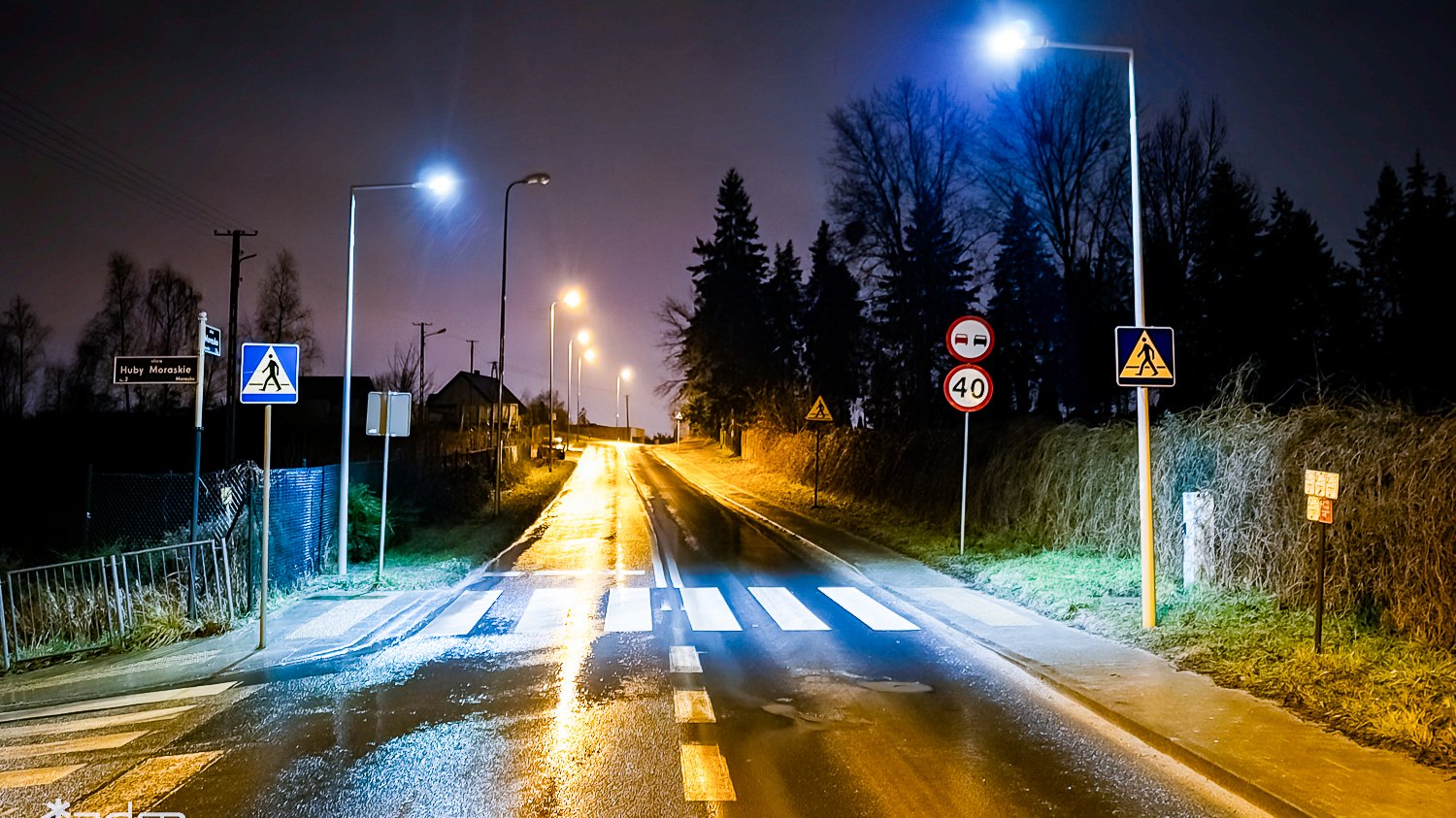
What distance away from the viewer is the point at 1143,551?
953 cm

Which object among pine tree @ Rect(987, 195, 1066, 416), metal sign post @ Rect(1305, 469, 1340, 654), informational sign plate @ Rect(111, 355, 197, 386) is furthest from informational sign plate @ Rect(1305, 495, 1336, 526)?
pine tree @ Rect(987, 195, 1066, 416)

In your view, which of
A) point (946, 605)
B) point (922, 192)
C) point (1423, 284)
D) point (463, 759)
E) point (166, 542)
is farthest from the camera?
point (1423, 284)

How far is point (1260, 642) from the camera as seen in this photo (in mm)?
8477

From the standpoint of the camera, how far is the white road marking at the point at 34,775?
554 centimetres

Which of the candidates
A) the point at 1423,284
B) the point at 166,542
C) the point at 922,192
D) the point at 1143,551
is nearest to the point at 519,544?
the point at 166,542

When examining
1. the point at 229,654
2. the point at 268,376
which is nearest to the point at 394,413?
the point at 268,376

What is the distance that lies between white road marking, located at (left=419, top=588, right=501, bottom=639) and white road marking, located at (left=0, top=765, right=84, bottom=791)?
4.35 metres

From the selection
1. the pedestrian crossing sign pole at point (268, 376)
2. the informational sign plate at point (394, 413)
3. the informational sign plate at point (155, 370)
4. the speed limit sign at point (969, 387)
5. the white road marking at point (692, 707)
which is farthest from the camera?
the speed limit sign at point (969, 387)

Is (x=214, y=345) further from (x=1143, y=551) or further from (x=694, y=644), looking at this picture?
(x=1143, y=551)

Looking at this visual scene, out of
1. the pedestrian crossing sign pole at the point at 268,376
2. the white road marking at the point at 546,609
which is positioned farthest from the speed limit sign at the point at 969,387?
the pedestrian crossing sign pole at the point at 268,376

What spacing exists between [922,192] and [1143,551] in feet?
83.2

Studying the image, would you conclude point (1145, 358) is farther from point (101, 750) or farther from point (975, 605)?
point (101, 750)

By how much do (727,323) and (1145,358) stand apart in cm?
5071

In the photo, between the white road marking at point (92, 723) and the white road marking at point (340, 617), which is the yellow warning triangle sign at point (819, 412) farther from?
the white road marking at point (92, 723)
